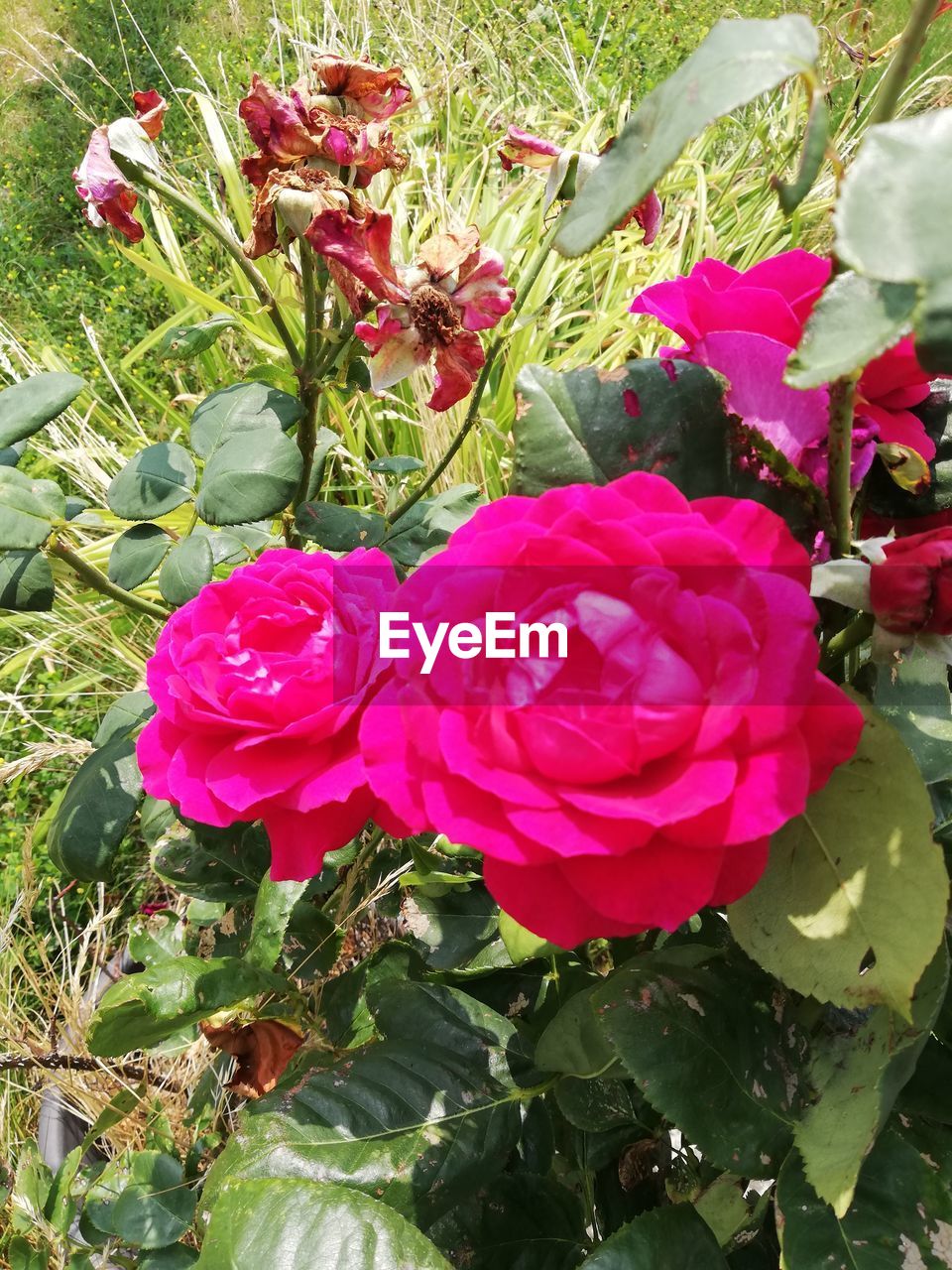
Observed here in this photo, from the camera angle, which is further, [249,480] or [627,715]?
[249,480]

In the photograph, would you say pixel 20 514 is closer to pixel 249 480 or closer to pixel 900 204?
pixel 249 480

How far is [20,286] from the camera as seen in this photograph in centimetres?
245

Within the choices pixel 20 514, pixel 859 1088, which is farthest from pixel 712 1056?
pixel 20 514

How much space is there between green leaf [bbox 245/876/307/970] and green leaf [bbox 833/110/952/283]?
0.51 meters

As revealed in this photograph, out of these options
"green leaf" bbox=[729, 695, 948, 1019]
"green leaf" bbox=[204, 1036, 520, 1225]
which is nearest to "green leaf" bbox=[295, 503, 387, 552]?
"green leaf" bbox=[204, 1036, 520, 1225]

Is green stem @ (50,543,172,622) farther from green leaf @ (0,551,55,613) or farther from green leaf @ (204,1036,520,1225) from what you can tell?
green leaf @ (204,1036,520,1225)

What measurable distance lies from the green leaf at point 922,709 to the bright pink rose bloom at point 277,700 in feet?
0.70

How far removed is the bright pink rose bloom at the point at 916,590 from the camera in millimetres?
295

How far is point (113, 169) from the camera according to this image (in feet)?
2.14

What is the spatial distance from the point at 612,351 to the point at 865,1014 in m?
1.50

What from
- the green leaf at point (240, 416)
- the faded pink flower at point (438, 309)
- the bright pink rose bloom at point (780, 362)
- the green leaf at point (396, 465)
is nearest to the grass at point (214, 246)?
the green leaf at point (396, 465)

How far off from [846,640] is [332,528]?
0.46m

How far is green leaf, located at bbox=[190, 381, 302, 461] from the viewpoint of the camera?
684 mm

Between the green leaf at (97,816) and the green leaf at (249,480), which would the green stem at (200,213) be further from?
the green leaf at (97,816)
